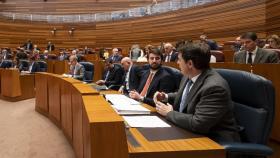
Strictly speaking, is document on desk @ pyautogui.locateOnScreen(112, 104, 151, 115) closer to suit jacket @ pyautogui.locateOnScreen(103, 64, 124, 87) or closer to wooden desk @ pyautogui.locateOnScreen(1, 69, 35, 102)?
suit jacket @ pyautogui.locateOnScreen(103, 64, 124, 87)

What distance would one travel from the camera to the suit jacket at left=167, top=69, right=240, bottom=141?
4.69 ft

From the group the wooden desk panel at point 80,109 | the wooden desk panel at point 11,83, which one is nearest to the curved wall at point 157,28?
the wooden desk panel at point 11,83

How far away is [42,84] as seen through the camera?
554 centimetres

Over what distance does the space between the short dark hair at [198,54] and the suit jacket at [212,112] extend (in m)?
0.07

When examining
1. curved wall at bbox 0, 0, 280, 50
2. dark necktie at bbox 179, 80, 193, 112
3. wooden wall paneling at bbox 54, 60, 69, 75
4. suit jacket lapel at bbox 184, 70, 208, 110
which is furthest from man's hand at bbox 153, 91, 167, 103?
wooden wall paneling at bbox 54, 60, 69, 75

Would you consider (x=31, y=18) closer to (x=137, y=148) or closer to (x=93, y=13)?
(x=93, y=13)

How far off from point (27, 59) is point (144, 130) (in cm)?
833

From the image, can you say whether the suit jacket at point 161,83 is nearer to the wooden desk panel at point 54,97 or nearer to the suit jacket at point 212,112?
the suit jacket at point 212,112

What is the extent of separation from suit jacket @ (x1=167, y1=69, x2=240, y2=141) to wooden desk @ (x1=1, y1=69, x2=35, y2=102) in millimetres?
6054

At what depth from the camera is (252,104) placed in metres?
1.48

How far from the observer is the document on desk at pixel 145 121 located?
1.60 m

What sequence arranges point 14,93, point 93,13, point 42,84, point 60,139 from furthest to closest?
point 93,13
point 14,93
point 42,84
point 60,139

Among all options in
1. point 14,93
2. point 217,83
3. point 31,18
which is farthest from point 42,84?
point 31,18

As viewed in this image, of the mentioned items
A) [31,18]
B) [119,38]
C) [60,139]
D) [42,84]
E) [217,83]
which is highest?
[31,18]
